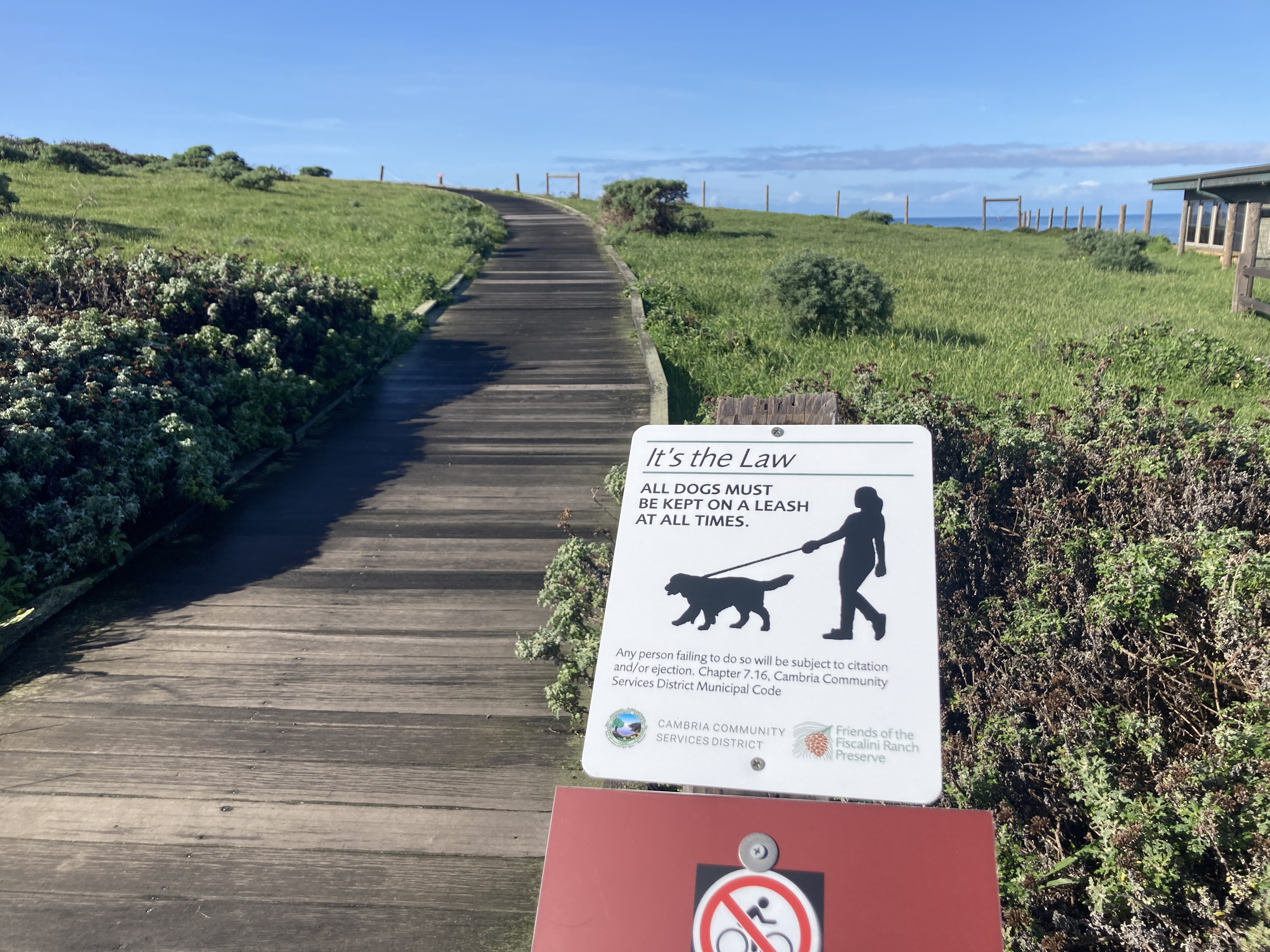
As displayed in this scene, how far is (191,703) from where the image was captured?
12.9 feet

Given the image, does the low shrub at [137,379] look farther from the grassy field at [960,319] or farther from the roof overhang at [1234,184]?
the roof overhang at [1234,184]

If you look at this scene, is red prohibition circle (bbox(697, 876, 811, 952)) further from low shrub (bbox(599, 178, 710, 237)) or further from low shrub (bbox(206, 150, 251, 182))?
low shrub (bbox(206, 150, 251, 182))

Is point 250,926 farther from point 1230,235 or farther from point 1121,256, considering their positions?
point 1230,235

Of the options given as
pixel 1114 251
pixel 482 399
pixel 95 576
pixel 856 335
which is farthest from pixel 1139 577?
pixel 1114 251

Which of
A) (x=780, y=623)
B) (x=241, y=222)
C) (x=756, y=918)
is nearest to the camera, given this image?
(x=756, y=918)

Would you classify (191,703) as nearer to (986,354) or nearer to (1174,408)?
(1174,408)

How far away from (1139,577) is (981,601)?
0.74m

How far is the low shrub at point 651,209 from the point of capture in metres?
26.8

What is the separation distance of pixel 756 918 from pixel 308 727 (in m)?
2.64

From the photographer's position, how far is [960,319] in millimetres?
12023

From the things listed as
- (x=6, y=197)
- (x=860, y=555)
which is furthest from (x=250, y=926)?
(x=6, y=197)

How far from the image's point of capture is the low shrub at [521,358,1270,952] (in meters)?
2.45

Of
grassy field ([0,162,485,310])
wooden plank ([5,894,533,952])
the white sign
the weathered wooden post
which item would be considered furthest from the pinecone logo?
the weathered wooden post

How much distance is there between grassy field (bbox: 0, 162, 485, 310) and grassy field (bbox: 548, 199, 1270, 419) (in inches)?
186
